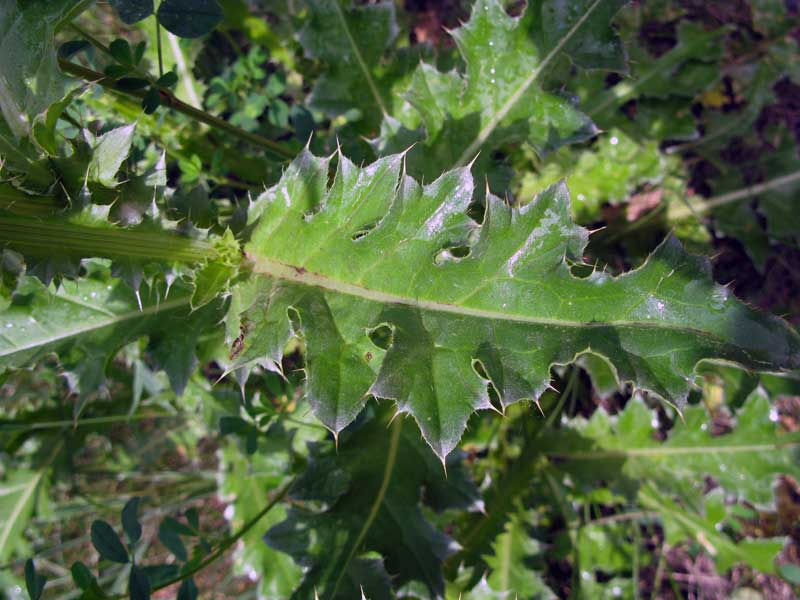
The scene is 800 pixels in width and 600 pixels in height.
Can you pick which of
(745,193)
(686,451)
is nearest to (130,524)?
(686,451)

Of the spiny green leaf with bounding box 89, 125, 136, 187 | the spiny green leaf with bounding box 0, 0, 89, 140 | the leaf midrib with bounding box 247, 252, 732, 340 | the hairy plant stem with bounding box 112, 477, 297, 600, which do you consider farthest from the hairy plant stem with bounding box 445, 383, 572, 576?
the spiny green leaf with bounding box 0, 0, 89, 140

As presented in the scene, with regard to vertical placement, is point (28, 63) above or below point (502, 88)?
above

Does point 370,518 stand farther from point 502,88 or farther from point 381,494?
point 502,88

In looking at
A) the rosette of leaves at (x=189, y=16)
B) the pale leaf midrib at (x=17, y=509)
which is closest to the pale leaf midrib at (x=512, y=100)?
the rosette of leaves at (x=189, y=16)

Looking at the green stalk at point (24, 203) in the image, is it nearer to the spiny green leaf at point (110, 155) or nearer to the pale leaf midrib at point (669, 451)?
the spiny green leaf at point (110, 155)

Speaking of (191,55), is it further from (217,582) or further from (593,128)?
(217,582)

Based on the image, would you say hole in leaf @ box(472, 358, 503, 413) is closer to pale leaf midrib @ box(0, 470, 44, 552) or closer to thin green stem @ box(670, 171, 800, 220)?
thin green stem @ box(670, 171, 800, 220)

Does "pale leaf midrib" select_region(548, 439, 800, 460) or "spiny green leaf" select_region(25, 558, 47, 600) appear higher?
"spiny green leaf" select_region(25, 558, 47, 600)
